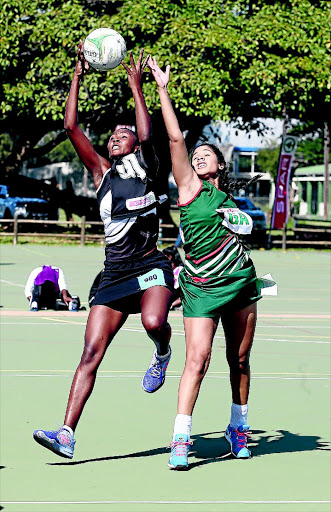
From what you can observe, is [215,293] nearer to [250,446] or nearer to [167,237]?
[250,446]

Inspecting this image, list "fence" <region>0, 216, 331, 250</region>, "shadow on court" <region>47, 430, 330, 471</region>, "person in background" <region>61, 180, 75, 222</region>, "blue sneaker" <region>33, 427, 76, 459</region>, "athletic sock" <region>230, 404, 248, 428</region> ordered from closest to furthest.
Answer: "blue sneaker" <region>33, 427, 76, 459</region>, "athletic sock" <region>230, 404, 248, 428</region>, "shadow on court" <region>47, 430, 330, 471</region>, "fence" <region>0, 216, 331, 250</region>, "person in background" <region>61, 180, 75, 222</region>

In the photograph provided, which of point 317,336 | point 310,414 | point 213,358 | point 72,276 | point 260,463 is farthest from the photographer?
point 72,276

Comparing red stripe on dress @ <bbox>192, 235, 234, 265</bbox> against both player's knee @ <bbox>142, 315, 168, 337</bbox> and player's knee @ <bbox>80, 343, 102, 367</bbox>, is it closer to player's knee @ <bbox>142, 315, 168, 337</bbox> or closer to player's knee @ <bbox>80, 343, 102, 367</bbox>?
player's knee @ <bbox>142, 315, 168, 337</bbox>

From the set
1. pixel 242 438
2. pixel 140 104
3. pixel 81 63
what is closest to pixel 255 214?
pixel 242 438

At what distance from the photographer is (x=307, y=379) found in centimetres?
1146

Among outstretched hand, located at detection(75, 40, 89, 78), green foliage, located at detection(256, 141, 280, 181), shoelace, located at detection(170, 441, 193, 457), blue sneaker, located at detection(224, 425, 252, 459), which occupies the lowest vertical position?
blue sneaker, located at detection(224, 425, 252, 459)

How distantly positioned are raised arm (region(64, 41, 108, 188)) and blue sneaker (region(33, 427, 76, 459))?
5.40 ft

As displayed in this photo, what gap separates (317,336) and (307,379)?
399 centimetres

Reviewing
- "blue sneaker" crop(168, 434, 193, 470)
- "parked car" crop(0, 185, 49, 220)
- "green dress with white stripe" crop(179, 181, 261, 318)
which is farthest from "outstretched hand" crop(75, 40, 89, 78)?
"parked car" crop(0, 185, 49, 220)

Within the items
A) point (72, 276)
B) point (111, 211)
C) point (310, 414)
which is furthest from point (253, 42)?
point (111, 211)

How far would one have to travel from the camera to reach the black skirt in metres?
6.89

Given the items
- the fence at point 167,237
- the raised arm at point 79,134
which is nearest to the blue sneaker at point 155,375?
the raised arm at point 79,134

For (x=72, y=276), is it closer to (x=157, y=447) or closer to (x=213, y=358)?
(x=213, y=358)

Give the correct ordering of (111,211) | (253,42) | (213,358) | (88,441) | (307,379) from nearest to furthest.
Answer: (111,211)
(88,441)
(307,379)
(213,358)
(253,42)
